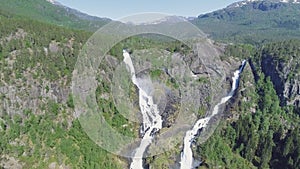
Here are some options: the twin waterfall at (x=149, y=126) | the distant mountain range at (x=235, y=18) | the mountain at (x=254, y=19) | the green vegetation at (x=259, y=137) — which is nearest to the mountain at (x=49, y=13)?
the distant mountain range at (x=235, y=18)

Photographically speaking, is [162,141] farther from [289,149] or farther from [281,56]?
[281,56]

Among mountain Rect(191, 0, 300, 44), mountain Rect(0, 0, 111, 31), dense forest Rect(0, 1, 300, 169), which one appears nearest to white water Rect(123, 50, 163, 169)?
dense forest Rect(0, 1, 300, 169)

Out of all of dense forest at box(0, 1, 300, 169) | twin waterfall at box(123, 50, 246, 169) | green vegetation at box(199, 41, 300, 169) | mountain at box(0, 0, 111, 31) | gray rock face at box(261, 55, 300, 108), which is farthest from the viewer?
mountain at box(0, 0, 111, 31)

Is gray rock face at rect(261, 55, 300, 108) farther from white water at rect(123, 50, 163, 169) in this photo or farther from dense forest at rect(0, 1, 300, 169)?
white water at rect(123, 50, 163, 169)

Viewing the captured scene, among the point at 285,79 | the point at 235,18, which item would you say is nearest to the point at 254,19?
the point at 235,18

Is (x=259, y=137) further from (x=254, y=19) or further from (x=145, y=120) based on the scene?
(x=254, y=19)

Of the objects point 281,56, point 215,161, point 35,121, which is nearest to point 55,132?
point 35,121
